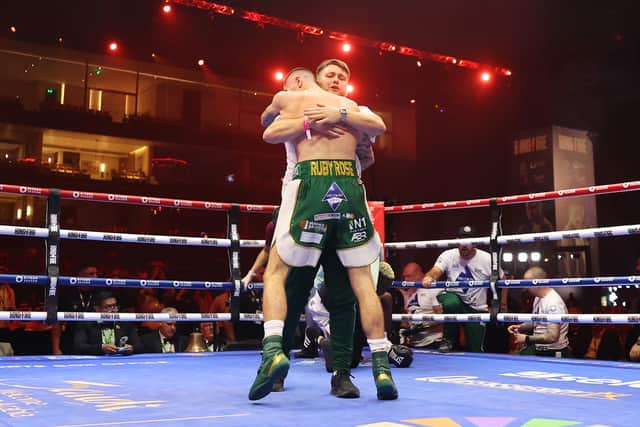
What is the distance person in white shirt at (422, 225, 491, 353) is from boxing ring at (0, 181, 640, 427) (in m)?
0.31

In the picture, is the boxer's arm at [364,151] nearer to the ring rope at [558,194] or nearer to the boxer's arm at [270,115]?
the boxer's arm at [270,115]

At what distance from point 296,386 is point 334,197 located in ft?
2.40

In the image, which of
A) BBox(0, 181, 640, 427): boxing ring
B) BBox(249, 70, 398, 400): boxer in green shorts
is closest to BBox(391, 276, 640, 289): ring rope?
BBox(0, 181, 640, 427): boxing ring

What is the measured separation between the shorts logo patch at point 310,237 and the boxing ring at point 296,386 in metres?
0.50

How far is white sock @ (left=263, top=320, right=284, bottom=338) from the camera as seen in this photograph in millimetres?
2039

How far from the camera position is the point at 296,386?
7.82 feet

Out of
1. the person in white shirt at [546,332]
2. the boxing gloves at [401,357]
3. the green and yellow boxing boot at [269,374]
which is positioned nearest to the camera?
the green and yellow boxing boot at [269,374]

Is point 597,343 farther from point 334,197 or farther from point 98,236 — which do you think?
point 334,197

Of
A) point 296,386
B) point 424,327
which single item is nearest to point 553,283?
point 424,327

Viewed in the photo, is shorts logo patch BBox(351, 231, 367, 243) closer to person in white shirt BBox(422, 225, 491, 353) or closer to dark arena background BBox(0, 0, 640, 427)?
dark arena background BBox(0, 0, 640, 427)

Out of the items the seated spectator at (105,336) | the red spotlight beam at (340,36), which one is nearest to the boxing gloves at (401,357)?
the seated spectator at (105,336)

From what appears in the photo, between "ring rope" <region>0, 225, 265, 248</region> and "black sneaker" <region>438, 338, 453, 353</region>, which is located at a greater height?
"ring rope" <region>0, 225, 265, 248</region>

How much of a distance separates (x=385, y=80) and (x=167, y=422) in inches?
521

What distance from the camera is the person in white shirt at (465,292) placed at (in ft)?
13.6
